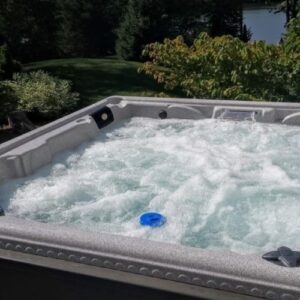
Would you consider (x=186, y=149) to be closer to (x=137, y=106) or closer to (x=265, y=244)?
(x=137, y=106)

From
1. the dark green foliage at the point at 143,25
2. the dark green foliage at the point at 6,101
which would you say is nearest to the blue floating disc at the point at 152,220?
the dark green foliage at the point at 6,101

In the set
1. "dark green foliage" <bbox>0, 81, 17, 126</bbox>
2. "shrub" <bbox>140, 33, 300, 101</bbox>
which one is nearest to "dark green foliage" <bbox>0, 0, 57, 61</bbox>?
"dark green foliage" <bbox>0, 81, 17, 126</bbox>

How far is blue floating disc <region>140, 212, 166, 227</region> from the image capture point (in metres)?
2.35

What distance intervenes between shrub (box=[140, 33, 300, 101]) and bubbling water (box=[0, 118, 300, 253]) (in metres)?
1.21

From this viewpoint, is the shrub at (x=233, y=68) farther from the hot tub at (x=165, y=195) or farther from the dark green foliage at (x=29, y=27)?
the dark green foliage at (x=29, y=27)

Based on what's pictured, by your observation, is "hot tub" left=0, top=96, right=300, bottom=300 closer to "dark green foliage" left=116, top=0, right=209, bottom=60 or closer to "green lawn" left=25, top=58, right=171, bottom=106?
"green lawn" left=25, top=58, right=171, bottom=106

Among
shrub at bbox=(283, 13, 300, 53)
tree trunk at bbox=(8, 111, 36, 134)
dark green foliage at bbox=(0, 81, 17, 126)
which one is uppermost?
shrub at bbox=(283, 13, 300, 53)

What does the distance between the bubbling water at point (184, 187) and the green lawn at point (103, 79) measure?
3600 mm

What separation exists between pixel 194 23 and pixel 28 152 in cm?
1190

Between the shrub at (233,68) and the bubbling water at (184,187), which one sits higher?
the shrub at (233,68)

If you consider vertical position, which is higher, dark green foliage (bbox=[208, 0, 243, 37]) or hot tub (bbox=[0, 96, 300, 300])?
dark green foliage (bbox=[208, 0, 243, 37])

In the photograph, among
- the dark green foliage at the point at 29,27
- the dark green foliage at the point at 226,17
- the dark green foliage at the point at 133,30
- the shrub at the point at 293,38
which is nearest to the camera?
the shrub at the point at 293,38

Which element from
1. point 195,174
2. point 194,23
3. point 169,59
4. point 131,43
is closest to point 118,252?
point 195,174

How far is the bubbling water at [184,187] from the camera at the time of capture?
2297 mm
